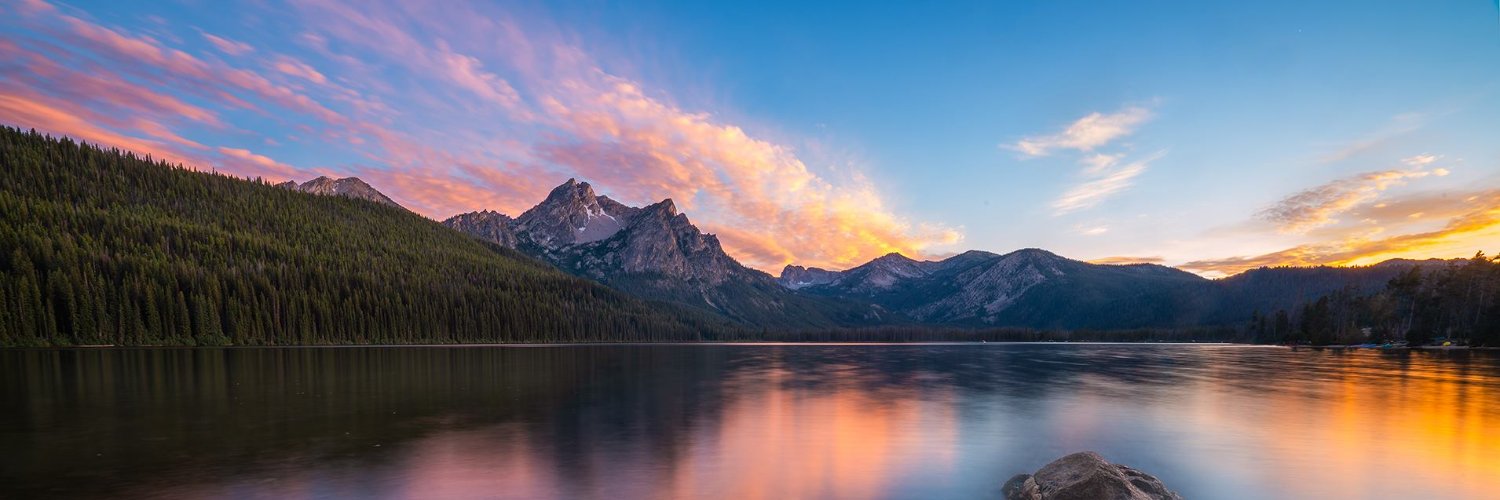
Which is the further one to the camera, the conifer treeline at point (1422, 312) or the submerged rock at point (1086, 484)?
the conifer treeline at point (1422, 312)

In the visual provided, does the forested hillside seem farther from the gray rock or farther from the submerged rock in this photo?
the submerged rock

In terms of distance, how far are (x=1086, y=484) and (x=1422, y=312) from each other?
205236 mm

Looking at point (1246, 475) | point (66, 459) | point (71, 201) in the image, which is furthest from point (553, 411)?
point (71, 201)

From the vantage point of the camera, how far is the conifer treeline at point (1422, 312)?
138875mm

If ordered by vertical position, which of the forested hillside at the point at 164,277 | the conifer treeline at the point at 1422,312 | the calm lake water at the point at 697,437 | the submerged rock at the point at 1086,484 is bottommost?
the conifer treeline at the point at 1422,312

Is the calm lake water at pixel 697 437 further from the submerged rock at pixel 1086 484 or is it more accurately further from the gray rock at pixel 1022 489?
the submerged rock at pixel 1086 484

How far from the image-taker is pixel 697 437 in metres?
33.8

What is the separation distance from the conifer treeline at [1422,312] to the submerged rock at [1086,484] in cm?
18484

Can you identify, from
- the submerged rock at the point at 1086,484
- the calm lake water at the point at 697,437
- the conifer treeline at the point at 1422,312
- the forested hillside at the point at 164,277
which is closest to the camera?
the submerged rock at the point at 1086,484

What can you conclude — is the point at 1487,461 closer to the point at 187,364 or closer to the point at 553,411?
the point at 553,411

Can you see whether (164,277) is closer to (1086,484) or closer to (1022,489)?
(1022,489)

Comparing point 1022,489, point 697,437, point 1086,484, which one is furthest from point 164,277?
point 1086,484

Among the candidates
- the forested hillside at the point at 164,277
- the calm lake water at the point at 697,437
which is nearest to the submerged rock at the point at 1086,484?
the calm lake water at the point at 697,437

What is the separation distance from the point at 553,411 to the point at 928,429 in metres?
25.3
